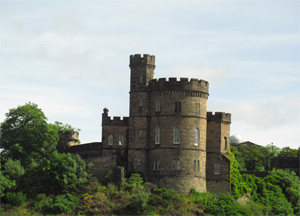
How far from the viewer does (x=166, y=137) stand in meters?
71.2

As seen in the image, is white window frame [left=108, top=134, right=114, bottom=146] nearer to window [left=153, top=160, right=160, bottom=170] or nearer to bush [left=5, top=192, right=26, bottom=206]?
window [left=153, top=160, right=160, bottom=170]

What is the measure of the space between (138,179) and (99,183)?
14.7 feet

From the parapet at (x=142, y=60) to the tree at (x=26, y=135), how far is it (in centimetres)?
1430

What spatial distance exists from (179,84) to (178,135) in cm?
588

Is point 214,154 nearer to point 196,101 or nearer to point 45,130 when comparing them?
point 196,101

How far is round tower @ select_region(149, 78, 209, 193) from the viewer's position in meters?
70.7

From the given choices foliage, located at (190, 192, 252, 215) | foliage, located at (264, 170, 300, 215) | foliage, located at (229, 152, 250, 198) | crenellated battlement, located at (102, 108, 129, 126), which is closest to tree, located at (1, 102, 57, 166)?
crenellated battlement, located at (102, 108, 129, 126)

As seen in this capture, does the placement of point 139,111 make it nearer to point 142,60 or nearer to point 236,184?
point 142,60

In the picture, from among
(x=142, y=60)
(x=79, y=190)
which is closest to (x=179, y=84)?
(x=142, y=60)

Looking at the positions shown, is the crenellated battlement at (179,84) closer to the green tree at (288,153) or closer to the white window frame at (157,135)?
the white window frame at (157,135)

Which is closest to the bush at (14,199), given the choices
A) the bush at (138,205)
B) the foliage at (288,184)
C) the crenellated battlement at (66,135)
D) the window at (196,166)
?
the bush at (138,205)

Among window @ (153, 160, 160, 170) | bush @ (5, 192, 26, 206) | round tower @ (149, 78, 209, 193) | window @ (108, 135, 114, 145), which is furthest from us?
window @ (108, 135, 114, 145)

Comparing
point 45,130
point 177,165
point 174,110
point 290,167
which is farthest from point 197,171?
point 290,167

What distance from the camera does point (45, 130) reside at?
259 ft
